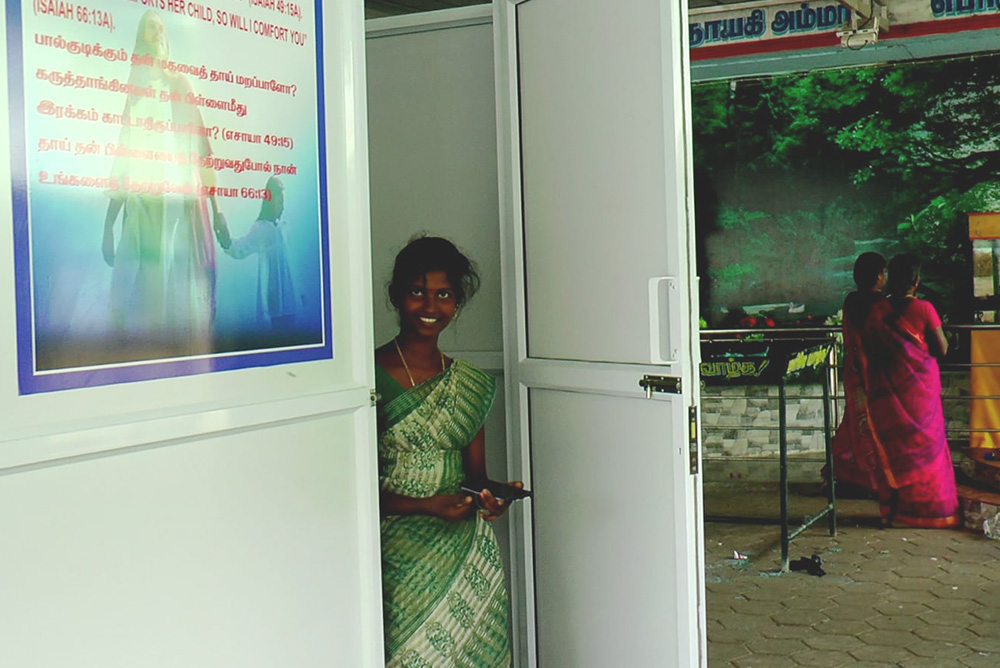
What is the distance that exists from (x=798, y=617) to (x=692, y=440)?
2328mm

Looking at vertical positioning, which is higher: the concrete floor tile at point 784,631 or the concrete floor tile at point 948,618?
the concrete floor tile at point 948,618

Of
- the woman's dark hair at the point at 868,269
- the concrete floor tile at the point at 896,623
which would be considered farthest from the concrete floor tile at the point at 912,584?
the woman's dark hair at the point at 868,269

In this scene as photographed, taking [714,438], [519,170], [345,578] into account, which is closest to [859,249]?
[714,438]

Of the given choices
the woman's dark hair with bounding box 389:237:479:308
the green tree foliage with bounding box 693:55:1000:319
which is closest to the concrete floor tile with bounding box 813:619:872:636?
the woman's dark hair with bounding box 389:237:479:308

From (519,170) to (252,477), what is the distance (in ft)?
4.41

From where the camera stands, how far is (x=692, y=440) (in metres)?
2.78

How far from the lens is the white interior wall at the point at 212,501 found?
185 centimetres

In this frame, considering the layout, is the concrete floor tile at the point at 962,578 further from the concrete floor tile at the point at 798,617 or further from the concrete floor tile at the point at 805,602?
the concrete floor tile at the point at 798,617

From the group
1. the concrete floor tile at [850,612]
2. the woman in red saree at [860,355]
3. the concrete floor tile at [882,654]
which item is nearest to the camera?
the concrete floor tile at [882,654]

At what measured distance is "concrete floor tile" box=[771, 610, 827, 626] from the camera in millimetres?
4703

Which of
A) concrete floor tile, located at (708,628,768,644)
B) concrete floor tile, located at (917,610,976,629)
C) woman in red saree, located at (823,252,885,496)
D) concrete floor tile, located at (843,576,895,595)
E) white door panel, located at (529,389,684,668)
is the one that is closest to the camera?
white door panel, located at (529,389,684,668)

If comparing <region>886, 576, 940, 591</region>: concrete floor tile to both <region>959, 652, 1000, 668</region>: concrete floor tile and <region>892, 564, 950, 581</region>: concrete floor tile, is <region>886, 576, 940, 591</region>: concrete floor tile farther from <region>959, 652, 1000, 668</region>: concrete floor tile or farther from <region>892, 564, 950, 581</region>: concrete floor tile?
<region>959, 652, 1000, 668</region>: concrete floor tile

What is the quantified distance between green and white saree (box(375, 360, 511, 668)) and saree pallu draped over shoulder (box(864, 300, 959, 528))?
3936 mm

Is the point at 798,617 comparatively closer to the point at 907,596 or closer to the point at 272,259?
the point at 907,596
